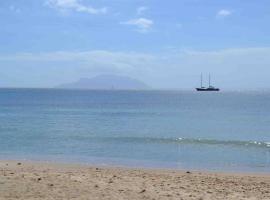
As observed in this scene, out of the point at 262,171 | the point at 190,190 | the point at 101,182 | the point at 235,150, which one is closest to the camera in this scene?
the point at 190,190

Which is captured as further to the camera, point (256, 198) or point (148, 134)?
point (148, 134)

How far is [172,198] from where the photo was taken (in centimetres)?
1119

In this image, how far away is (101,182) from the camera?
→ 1335 cm

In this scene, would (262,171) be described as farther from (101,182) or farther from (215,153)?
(101,182)

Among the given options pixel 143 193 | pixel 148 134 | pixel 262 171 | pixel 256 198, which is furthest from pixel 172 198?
pixel 148 134

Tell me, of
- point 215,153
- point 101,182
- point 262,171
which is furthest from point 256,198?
point 215,153

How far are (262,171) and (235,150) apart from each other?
8005 mm

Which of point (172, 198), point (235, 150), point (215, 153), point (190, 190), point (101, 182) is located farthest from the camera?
point (235, 150)

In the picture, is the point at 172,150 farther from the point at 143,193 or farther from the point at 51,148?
the point at 143,193

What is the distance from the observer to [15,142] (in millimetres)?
31016

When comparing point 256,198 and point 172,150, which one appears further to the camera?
point 172,150

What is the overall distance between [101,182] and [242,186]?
4.16 meters

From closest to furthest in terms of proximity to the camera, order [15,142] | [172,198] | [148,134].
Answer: [172,198] → [15,142] → [148,134]

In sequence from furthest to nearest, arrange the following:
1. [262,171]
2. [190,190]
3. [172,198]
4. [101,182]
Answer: [262,171] < [101,182] < [190,190] < [172,198]
